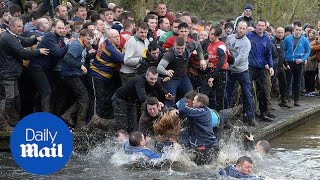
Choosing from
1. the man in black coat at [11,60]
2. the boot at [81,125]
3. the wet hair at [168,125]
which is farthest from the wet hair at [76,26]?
the wet hair at [168,125]

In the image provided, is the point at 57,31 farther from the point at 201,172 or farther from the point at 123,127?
the point at 201,172

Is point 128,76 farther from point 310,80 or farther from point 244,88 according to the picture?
point 310,80

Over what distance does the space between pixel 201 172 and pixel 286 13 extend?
21574mm

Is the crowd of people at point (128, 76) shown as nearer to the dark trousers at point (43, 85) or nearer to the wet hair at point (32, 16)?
the dark trousers at point (43, 85)

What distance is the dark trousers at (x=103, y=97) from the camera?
1317cm

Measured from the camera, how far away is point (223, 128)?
505 inches

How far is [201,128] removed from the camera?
11406 millimetres

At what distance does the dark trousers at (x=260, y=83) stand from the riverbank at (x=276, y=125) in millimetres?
374

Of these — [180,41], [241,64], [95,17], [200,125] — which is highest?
[95,17]

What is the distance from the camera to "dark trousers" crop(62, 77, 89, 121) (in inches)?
517

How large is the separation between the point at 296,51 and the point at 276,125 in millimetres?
3827

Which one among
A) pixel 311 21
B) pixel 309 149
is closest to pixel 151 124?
pixel 309 149

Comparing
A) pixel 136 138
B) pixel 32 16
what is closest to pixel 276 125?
pixel 136 138

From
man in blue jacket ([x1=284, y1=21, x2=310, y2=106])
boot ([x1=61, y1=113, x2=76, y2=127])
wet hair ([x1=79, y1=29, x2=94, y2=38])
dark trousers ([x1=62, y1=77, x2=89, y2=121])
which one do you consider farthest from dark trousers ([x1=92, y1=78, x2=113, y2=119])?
man in blue jacket ([x1=284, y1=21, x2=310, y2=106])
